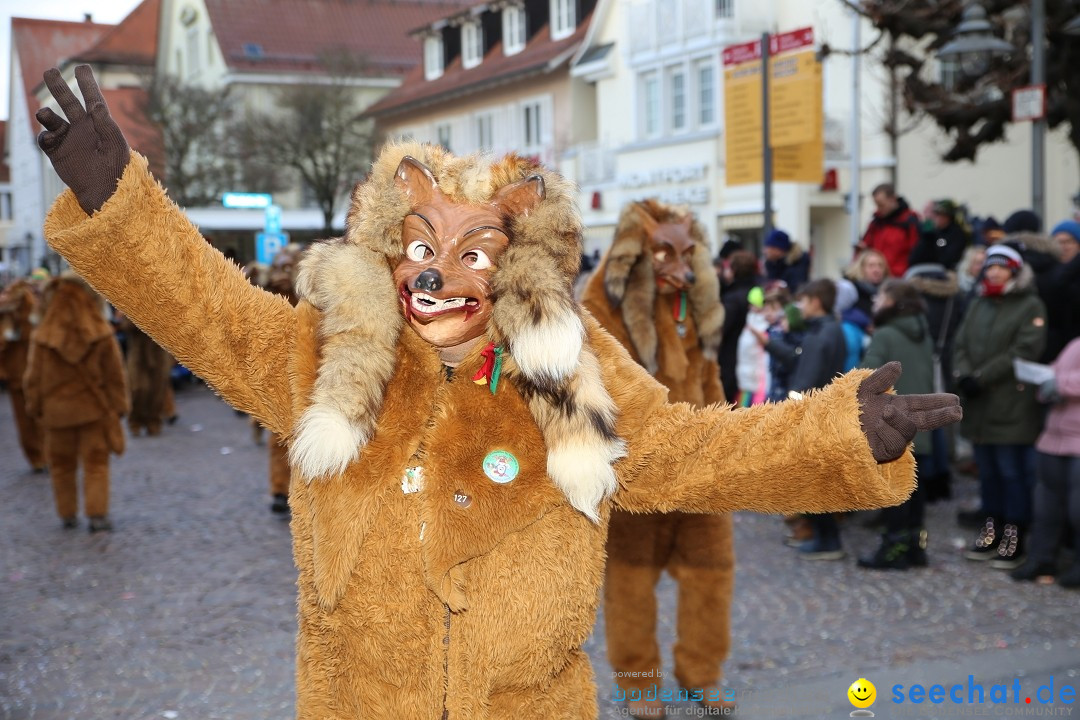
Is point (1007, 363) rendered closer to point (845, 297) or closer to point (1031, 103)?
point (845, 297)

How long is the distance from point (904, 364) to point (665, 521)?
3.00 meters

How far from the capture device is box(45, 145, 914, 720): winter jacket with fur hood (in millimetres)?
2422

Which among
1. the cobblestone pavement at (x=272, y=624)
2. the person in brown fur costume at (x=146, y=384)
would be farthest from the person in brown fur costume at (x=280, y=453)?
the person in brown fur costume at (x=146, y=384)

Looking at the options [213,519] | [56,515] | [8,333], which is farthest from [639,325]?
[8,333]

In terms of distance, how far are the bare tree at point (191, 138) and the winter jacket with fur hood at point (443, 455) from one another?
28.0 metres

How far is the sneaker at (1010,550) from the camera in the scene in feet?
22.5

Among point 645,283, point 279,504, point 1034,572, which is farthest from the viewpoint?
point 279,504

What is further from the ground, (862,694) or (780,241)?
(780,241)

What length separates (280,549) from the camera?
7715mm

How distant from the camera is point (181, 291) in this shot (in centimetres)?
240

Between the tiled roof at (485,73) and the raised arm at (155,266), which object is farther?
the tiled roof at (485,73)

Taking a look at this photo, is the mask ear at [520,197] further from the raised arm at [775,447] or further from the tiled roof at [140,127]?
the tiled roof at [140,127]

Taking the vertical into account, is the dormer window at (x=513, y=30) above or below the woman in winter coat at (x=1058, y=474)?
above

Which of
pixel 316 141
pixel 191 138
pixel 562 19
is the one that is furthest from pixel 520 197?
pixel 191 138
